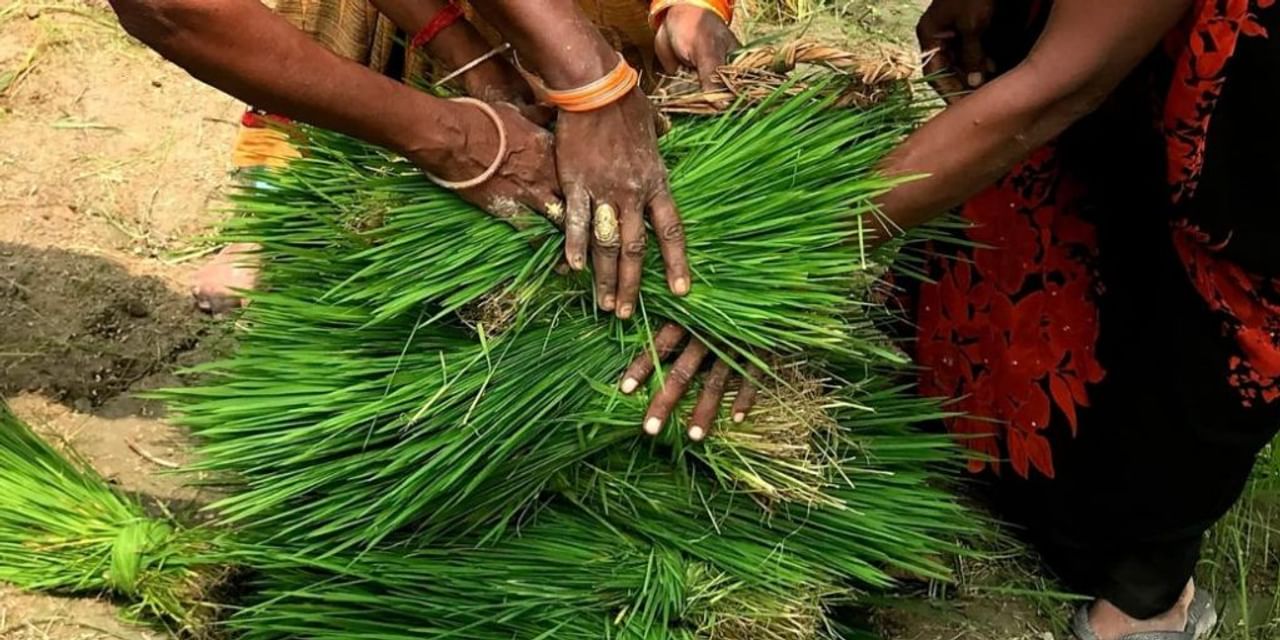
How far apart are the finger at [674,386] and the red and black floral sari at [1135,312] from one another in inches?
23.6

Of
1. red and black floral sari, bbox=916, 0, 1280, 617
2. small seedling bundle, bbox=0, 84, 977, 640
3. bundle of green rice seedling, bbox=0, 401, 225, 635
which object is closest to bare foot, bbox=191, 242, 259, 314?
bundle of green rice seedling, bbox=0, 401, 225, 635

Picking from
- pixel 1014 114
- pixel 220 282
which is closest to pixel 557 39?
pixel 1014 114

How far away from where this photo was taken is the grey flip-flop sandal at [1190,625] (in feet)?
7.18

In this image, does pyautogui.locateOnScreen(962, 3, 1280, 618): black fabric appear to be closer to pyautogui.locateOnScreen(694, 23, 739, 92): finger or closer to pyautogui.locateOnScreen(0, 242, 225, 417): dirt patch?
pyautogui.locateOnScreen(694, 23, 739, 92): finger

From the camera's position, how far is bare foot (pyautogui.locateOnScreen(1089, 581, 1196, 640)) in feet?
7.20

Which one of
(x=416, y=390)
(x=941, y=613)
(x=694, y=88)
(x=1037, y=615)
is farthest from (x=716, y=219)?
(x=1037, y=615)

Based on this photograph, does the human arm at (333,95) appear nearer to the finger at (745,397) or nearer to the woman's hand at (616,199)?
the woman's hand at (616,199)

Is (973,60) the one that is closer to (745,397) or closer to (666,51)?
(666,51)

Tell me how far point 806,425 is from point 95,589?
1104 mm

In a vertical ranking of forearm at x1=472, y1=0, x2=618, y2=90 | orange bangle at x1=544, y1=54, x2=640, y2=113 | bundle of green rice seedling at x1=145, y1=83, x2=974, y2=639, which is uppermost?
forearm at x1=472, y1=0, x2=618, y2=90

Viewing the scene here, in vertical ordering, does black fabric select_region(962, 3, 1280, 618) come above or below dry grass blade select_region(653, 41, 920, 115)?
below

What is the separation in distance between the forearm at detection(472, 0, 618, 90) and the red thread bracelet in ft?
0.62

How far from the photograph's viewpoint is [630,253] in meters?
1.60

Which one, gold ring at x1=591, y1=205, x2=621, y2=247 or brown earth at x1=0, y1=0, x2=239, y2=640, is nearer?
gold ring at x1=591, y1=205, x2=621, y2=247
